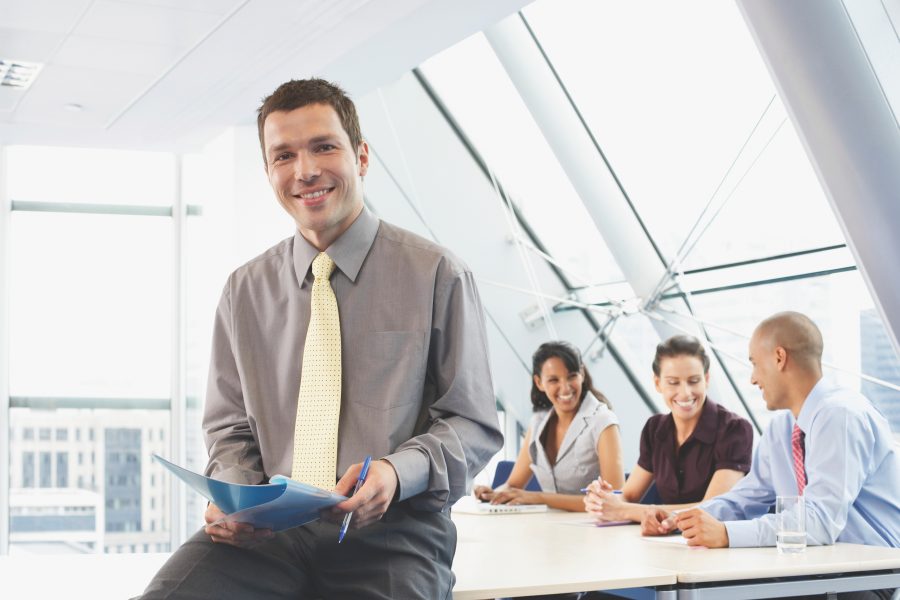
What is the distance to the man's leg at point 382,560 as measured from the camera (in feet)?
5.86

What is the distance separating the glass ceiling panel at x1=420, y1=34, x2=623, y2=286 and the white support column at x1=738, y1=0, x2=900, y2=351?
119 inches

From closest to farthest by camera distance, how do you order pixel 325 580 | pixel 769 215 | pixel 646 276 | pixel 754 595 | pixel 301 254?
pixel 325 580 → pixel 301 254 → pixel 754 595 → pixel 769 215 → pixel 646 276

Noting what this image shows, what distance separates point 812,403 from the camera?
3.07m

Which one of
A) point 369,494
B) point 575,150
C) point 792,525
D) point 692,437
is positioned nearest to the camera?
point 369,494

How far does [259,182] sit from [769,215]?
3149mm

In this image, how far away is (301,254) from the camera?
6.72ft

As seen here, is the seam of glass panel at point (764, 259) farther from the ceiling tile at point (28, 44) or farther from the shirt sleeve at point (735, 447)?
the ceiling tile at point (28, 44)

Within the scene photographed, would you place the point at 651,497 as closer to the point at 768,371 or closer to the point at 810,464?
the point at 768,371

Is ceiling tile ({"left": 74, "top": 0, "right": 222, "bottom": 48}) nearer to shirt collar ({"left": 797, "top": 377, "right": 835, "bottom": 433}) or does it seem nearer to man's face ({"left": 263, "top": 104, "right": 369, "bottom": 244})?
man's face ({"left": 263, "top": 104, "right": 369, "bottom": 244})

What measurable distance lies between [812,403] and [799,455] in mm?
165

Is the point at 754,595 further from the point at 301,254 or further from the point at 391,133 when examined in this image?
the point at 391,133

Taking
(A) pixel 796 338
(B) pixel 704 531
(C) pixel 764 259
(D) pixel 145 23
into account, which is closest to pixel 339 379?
(B) pixel 704 531

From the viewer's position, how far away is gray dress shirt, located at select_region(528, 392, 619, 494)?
4.58 meters

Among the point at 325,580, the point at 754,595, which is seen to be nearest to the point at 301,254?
the point at 325,580
